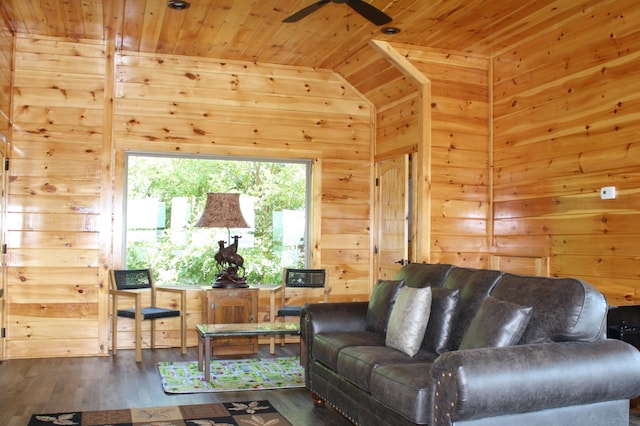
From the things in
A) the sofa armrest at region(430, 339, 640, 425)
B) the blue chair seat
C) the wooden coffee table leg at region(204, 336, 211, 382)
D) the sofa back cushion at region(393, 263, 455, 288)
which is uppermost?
the sofa back cushion at region(393, 263, 455, 288)

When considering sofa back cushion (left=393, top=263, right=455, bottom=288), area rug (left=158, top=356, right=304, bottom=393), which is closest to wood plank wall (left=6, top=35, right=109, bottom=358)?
area rug (left=158, top=356, right=304, bottom=393)

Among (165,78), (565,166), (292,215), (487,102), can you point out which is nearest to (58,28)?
(165,78)

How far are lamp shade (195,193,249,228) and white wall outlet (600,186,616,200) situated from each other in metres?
3.15

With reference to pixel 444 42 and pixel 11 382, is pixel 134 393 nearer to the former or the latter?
pixel 11 382

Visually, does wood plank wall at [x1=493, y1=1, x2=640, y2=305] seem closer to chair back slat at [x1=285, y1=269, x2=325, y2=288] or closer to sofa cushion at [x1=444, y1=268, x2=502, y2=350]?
sofa cushion at [x1=444, y1=268, x2=502, y2=350]

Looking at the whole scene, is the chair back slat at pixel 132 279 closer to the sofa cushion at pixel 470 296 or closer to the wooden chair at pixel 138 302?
the wooden chair at pixel 138 302

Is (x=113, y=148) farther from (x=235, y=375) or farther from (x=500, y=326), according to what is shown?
(x=500, y=326)

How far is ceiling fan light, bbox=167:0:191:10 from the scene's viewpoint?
16.6 feet

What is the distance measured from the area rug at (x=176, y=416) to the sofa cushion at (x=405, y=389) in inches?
36.7

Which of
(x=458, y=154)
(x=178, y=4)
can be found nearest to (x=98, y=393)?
(x=178, y=4)

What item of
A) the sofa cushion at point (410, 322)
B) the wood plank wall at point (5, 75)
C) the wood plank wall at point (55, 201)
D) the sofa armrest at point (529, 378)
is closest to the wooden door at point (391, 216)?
the sofa cushion at point (410, 322)

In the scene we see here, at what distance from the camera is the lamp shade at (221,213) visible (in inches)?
243

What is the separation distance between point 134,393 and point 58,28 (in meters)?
3.36

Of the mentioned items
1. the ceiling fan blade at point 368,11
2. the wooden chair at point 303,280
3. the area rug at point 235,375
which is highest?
the ceiling fan blade at point 368,11
